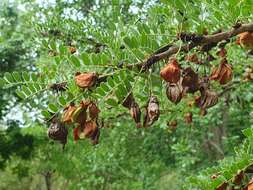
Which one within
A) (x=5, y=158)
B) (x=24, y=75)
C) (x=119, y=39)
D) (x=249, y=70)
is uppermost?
(x=119, y=39)

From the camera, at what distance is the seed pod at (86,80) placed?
4.45ft

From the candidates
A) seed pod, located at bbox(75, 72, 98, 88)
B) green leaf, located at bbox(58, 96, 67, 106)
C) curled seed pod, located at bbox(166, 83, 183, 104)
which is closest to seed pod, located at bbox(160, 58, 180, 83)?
curled seed pod, located at bbox(166, 83, 183, 104)

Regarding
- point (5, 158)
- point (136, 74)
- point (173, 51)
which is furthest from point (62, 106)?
point (5, 158)

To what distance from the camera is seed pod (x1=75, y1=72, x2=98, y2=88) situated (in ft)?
4.45

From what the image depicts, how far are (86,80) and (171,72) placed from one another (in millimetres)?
203

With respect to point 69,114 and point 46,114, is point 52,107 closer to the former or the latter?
point 46,114

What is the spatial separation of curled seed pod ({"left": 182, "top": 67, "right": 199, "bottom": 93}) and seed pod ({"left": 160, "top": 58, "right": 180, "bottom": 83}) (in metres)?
0.08

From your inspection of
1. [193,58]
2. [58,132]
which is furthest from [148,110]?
[193,58]

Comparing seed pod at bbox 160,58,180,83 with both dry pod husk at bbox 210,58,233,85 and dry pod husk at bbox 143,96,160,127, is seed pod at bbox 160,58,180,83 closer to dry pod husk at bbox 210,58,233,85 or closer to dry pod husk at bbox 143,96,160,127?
dry pod husk at bbox 143,96,160,127

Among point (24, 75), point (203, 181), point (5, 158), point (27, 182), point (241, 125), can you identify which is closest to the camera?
point (203, 181)

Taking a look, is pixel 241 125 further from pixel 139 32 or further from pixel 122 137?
pixel 139 32

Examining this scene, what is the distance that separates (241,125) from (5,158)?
583cm

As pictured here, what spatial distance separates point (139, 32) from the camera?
145 cm

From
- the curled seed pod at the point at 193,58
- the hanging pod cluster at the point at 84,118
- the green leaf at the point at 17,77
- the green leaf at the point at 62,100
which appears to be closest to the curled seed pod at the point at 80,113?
the hanging pod cluster at the point at 84,118
